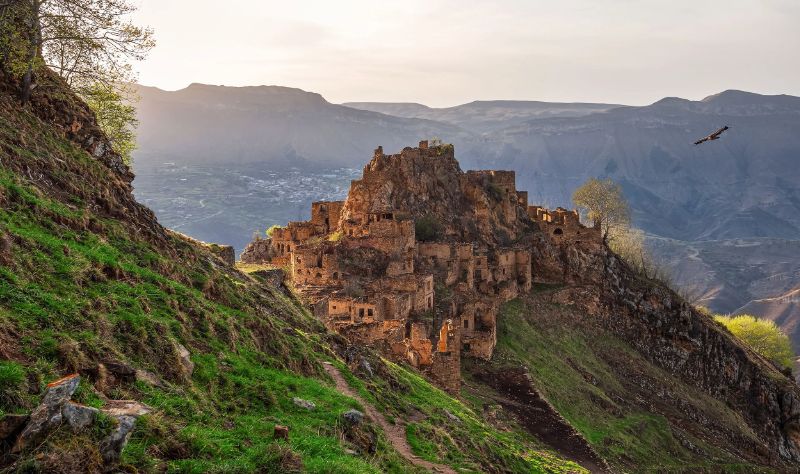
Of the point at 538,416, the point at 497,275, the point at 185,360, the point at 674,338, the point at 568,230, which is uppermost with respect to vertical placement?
the point at 185,360

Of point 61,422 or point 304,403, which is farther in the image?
point 304,403

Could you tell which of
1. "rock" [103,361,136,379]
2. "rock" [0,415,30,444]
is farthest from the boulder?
"rock" [103,361,136,379]

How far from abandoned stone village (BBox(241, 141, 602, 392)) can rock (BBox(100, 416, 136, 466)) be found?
25.9m

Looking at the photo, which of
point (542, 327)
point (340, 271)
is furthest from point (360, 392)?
point (542, 327)

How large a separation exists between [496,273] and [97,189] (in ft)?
153

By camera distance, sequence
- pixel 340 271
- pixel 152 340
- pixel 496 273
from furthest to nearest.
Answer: pixel 496 273 < pixel 340 271 < pixel 152 340

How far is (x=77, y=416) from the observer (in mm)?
10711

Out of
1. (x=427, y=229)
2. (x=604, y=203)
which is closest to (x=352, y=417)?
(x=427, y=229)

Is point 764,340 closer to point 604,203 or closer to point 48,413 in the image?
point 604,203

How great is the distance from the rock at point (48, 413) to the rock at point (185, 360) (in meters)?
4.67

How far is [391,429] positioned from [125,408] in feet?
36.0

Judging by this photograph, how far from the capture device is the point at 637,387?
6000 cm

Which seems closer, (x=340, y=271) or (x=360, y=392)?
(x=360, y=392)

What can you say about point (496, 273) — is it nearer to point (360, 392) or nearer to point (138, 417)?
point (360, 392)
